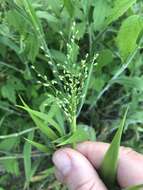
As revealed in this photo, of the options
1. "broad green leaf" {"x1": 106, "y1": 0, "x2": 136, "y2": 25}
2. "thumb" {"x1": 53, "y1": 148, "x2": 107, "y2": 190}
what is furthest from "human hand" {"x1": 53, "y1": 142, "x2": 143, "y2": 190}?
"broad green leaf" {"x1": 106, "y1": 0, "x2": 136, "y2": 25}

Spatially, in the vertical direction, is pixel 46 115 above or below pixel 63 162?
above

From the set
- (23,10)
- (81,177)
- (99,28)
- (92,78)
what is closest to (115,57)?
(92,78)

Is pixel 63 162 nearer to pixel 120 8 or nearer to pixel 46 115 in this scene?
pixel 46 115

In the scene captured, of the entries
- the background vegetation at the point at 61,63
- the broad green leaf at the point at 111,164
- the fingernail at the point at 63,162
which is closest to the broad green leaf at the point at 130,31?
the background vegetation at the point at 61,63

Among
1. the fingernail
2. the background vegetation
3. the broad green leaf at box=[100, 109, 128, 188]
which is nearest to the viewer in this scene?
the broad green leaf at box=[100, 109, 128, 188]

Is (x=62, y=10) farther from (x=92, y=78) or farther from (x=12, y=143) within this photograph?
(x=12, y=143)

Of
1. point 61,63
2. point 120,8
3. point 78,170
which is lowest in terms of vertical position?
point 78,170

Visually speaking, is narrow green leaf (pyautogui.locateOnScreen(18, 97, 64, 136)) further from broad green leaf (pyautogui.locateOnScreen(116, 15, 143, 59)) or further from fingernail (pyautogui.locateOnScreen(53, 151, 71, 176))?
broad green leaf (pyautogui.locateOnScreen(116, 15, 143, 59))

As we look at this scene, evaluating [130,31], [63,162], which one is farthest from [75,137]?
[130,31]
